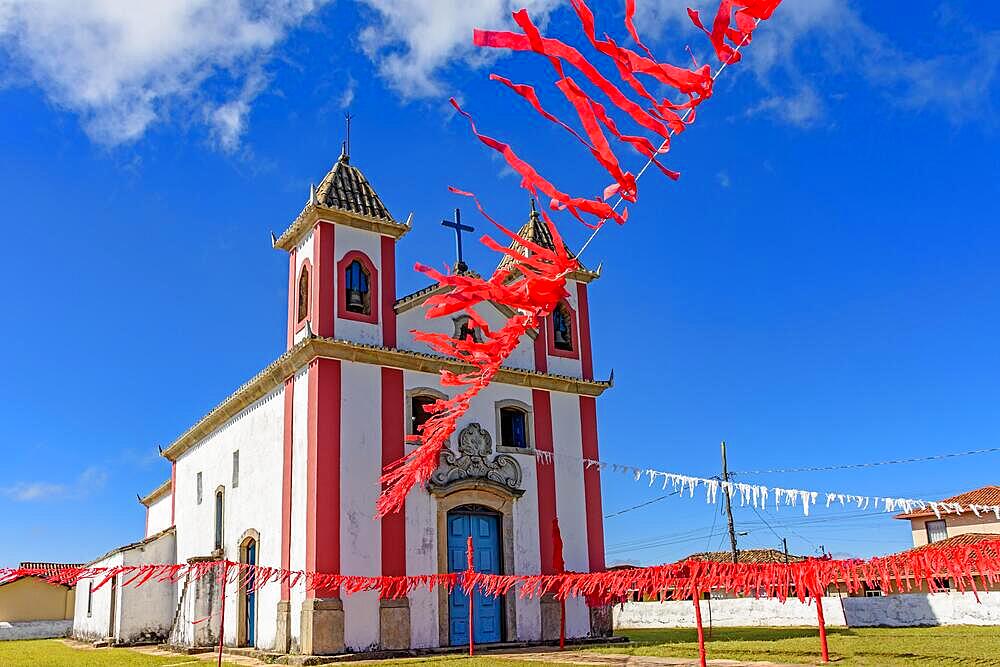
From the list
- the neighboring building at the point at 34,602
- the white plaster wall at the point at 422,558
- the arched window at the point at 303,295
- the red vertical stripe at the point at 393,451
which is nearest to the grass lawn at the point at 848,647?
the white plaster wall at the point at 422,558

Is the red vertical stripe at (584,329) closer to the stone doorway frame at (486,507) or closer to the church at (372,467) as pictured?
the church at (372,467)

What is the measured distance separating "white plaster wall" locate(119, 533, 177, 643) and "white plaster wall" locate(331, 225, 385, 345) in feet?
33.4

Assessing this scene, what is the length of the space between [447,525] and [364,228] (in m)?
6.77

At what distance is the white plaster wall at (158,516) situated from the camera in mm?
28484

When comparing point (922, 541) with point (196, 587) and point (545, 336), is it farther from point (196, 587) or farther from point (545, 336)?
point (196, 587)

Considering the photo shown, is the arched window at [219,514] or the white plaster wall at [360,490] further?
the arched window at [219,514]

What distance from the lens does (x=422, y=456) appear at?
8773 millimetres

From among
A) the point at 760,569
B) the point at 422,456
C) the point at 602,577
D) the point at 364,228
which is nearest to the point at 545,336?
the point at 364,228

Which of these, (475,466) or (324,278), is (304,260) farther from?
(475,466)

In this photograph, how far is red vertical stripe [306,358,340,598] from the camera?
15.3 meters

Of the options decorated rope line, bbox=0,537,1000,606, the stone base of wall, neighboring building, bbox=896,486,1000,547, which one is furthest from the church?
neighboring building, bbox=896,486,1000,547

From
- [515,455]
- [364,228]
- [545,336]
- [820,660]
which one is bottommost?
[820,660]

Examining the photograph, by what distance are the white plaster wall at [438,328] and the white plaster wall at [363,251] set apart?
644 millimetres

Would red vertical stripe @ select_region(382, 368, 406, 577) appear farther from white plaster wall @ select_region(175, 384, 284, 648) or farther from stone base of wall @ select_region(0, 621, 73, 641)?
stone base of wall @ select_region(0, 621, 73, 641)
